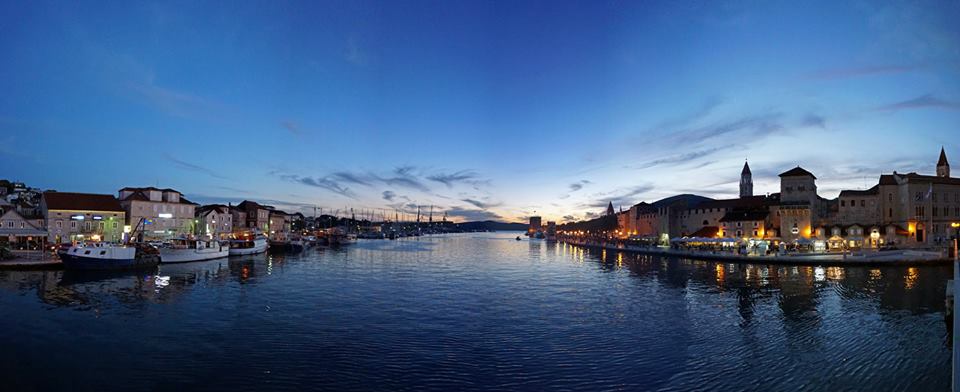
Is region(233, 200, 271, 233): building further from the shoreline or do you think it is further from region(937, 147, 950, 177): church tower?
region(937, 147, 950, 177): church tower

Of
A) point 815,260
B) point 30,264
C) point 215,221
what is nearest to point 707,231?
point 815,260

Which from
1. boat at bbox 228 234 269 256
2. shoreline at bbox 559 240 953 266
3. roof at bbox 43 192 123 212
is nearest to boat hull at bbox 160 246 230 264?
boat at bbox 228 234 269 256

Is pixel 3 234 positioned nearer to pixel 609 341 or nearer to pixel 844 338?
pixel 609 341

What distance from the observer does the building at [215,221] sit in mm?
84375

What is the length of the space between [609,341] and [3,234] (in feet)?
219

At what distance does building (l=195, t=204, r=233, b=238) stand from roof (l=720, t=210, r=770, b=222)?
92.8 meters

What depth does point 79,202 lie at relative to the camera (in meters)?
61.5

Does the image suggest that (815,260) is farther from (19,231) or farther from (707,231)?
(19,231)

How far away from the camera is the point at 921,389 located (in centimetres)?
1344

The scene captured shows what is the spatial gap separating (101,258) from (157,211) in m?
31.0

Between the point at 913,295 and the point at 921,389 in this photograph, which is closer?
the point at 921,389

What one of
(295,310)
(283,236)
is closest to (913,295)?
(295,310)

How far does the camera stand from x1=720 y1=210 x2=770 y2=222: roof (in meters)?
80.3

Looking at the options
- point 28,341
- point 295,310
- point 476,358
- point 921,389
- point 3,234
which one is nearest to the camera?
point 921,389
